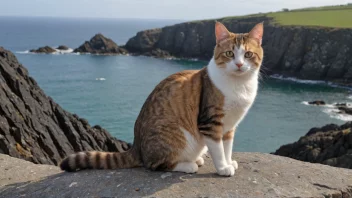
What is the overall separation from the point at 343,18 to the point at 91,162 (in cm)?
9823

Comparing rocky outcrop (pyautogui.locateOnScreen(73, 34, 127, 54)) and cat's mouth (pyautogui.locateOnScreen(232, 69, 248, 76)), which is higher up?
cat's mouth (pyautogui.locateOnScreen(232, 69, 248, 76))

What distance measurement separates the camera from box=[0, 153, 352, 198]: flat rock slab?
662cm

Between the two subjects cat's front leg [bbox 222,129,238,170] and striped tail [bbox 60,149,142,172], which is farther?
striped tail [bbox 60,149,142,172]

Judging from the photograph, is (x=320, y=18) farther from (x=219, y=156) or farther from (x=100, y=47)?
(x=219, y=156)

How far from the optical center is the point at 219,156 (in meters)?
6.86

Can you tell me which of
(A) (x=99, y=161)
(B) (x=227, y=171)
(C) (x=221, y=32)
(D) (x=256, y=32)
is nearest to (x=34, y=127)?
(A) (x=99, y=161)

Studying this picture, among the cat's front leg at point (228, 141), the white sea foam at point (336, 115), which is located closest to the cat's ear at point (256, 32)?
the cat's front leg at point (228, 141)

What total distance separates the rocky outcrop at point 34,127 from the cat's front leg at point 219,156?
29.0 feet

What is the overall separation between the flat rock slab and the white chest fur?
1099 millimetres

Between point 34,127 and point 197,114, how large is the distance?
1246 cm

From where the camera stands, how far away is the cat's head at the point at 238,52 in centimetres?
636

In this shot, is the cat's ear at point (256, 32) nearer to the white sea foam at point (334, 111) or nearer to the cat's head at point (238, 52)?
the cat's head at point (238, 52)

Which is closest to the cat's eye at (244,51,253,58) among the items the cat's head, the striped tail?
the cat's head

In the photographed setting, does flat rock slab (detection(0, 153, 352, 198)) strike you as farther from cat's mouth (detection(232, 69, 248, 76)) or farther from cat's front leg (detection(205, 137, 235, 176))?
cat's mouth (detection(232, 69, 248, 76))
